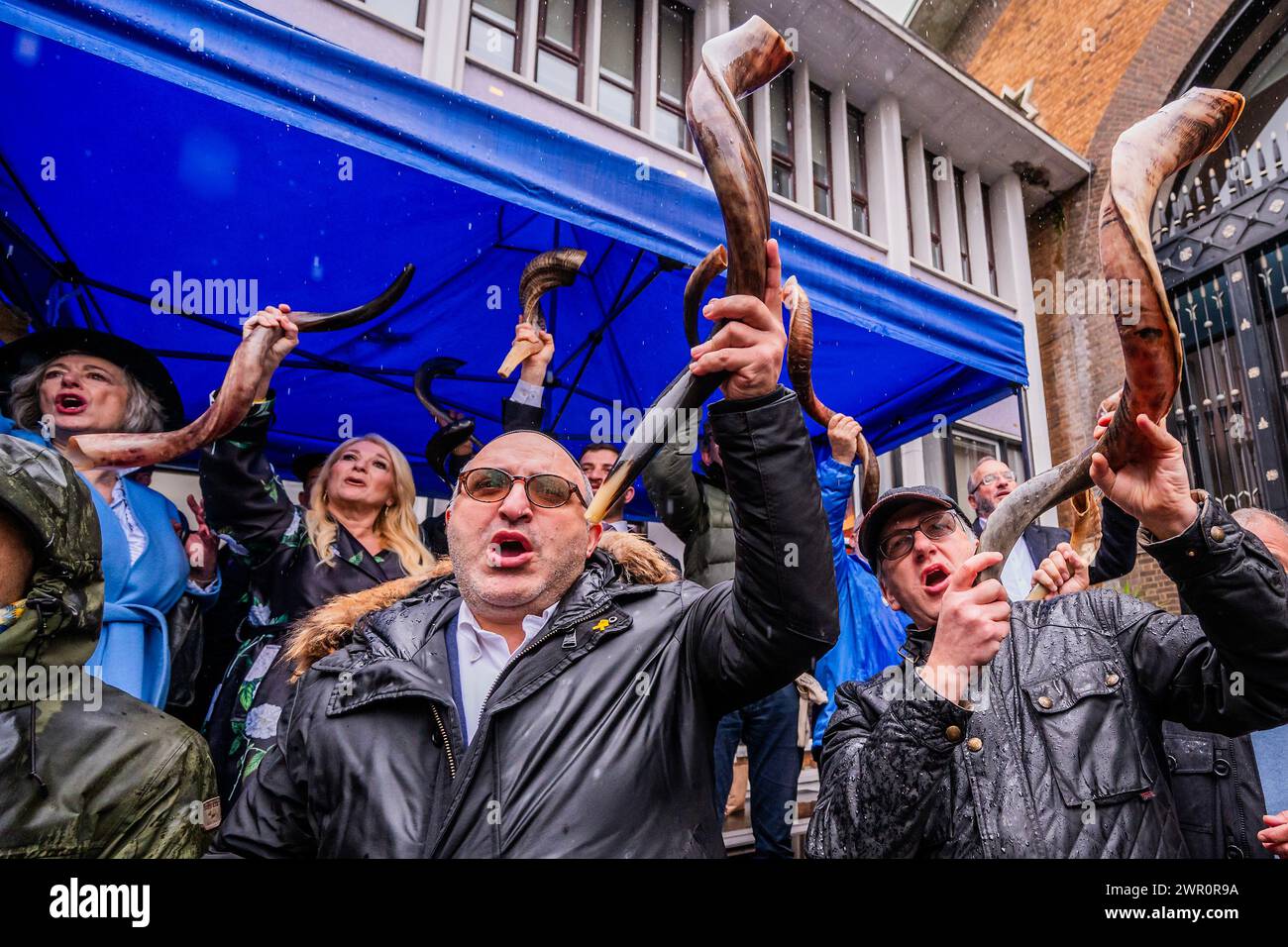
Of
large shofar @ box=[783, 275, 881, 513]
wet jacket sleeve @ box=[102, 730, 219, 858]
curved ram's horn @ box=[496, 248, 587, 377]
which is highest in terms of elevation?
curved ram's horn @ box=[496, 248, 587, 377]

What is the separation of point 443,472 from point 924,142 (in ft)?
28.0

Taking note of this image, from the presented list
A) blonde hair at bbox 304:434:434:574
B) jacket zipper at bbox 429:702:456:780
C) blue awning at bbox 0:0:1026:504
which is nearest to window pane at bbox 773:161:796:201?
blue awning at bbox 0:0:1026:504

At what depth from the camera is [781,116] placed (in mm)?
8406

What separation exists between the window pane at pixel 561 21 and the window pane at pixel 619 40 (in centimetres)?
38

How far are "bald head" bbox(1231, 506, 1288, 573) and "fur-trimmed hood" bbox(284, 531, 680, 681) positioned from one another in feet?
5.79

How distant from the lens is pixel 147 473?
2.97 meters

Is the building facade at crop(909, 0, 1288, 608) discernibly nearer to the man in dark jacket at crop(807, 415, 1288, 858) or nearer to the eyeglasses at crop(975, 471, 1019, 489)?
the eyeglasses at crop(975, 471, 1019, 489)

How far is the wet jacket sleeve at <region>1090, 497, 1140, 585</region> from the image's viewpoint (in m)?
2.26

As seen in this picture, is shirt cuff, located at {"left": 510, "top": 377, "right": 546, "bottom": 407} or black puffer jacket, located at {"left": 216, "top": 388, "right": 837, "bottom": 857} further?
shirt cuff, located at {"left": 510, "top": 377, "right": 546, "bottom": 407}

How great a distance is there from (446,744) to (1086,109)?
11188mm

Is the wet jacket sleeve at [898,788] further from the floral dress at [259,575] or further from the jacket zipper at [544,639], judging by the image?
the floral dress at [259,575]

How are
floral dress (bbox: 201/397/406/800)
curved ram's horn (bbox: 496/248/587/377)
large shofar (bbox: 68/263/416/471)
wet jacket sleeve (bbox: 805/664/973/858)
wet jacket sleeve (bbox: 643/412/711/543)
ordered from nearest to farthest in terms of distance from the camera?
wet jacket sleeve (bbox: 805/664/973/858) → large shofar (bbox: 68/263/416/471) → floral dress (bbox: 201/397/406/800) → wet jacket sleeve (bbox: 643/412/711/543) → curved ram's horn (bbox: 496/248/587/377)

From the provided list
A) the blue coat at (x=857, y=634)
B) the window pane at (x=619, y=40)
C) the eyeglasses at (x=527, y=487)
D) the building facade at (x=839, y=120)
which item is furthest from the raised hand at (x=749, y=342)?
the window pane at (x=619, y=40)

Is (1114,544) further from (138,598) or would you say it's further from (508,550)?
(138,598)
